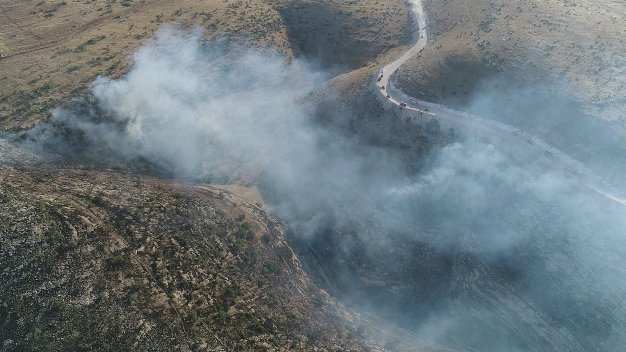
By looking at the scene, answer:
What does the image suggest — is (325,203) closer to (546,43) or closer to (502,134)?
(502,134)

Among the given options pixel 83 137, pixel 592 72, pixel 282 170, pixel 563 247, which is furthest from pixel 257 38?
pixel 563 247

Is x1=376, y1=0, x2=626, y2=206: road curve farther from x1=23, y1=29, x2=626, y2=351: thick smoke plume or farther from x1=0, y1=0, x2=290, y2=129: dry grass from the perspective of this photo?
x1=0, y1=0, x2=290, y2=129: dry grass

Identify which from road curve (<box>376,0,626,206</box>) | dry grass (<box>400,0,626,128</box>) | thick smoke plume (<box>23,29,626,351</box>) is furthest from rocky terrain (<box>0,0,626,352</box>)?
road curve (<box>376,0,626,206</box>)

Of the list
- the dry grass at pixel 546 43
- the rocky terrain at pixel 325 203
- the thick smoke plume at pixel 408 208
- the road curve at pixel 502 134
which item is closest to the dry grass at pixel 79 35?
the rocky terrain at pixel 325 203

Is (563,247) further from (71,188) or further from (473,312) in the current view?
(71,188)

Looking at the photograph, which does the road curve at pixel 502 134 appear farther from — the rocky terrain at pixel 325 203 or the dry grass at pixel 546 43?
the dry grass at pixel 546 43

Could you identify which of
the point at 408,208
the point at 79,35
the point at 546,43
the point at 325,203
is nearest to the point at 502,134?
the point at 408,208
